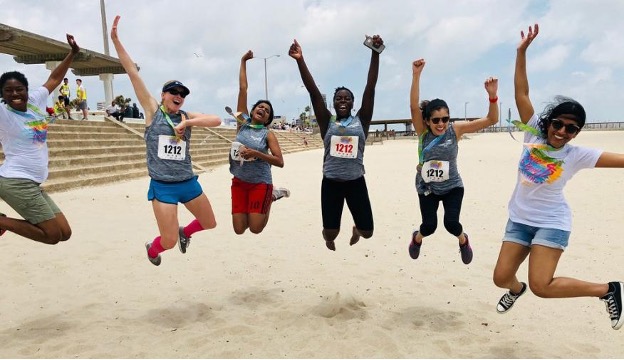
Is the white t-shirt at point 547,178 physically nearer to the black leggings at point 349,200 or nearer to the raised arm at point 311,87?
the black leggings at point 349,200

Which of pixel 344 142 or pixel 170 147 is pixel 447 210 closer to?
pixel 344 142

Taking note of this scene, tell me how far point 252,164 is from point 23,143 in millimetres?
2309

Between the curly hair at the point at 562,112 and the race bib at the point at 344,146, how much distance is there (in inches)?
71.2

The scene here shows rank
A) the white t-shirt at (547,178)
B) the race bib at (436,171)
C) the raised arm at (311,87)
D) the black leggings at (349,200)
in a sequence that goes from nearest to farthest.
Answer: the white t-shirt at (547,178) < the race bib at (436,171) < the raised arm at (311,87) < the black leggings at (349,200)

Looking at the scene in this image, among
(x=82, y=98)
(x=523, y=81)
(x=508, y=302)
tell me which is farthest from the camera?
(x=82, y=98)

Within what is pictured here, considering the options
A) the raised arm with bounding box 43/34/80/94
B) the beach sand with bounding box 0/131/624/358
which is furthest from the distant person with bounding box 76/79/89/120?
the raised arm with bounding box 43/34/80/94

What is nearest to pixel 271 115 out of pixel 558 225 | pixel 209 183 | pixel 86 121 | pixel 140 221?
pixel 558 225

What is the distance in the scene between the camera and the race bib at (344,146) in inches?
192

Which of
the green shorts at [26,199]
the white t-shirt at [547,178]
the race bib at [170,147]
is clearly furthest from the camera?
the race bib at [170,147]

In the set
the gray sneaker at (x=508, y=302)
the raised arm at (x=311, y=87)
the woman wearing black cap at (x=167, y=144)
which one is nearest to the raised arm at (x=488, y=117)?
the raised arm at (x=311, y=87)

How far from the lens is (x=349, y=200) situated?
204 inches

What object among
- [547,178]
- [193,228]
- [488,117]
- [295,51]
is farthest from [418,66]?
[193,228]

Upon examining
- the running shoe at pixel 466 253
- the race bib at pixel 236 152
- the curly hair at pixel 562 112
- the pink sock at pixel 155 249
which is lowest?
the running shoe at pixel 466 253

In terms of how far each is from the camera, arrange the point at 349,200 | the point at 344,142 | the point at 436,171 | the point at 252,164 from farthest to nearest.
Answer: the point at 252,164 → the point at 349,200 → the point at 344,142 → the point at 436,171
